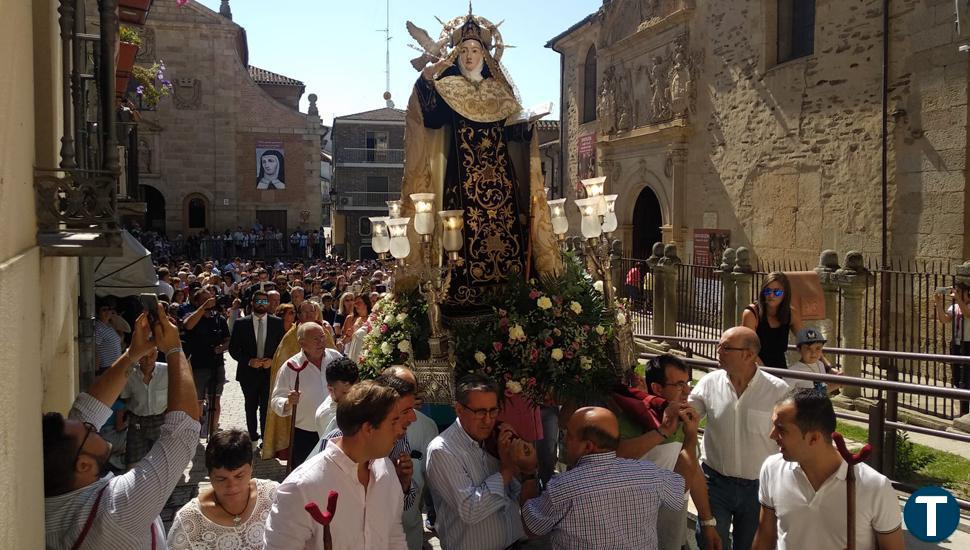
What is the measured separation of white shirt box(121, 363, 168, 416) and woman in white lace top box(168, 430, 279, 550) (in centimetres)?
332

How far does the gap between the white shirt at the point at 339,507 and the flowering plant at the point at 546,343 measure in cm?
210

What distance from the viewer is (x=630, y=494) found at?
12.1ft

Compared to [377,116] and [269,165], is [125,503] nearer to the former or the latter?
[269,165]

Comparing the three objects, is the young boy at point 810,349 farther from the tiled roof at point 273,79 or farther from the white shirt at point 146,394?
the tiled roof at point 273,79

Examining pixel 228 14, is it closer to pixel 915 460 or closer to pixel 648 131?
pixel 648 131

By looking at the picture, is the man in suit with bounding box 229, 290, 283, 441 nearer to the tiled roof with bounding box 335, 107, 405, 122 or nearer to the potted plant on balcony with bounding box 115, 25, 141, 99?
the potted plant on balcony with bounding box 115, 25, 141, 99

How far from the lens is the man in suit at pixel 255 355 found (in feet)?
29.6

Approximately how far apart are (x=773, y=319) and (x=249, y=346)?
222 inches

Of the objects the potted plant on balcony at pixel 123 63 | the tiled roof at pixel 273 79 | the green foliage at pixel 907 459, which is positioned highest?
the tiled roof at pixel 273 79

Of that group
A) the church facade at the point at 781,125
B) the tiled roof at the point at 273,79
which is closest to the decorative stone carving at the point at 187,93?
the tiled roof at the point at 273,79

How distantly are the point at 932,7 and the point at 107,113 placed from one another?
13.6m

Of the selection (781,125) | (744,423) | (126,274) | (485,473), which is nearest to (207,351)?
(126,274)

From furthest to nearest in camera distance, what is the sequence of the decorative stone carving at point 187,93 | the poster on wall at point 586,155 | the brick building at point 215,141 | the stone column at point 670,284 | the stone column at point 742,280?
the decorative stone carving at point 187,93
the brick building at point 215,141
the poster on wall at point 586,155
the stone column at point 670,284
the stone column at point 742,280

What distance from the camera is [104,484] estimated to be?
3.20 meters
